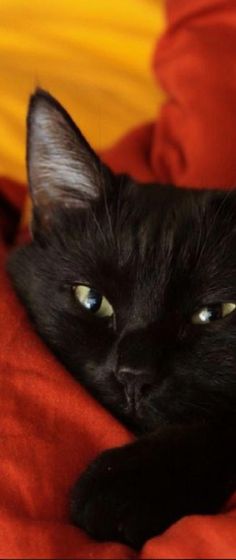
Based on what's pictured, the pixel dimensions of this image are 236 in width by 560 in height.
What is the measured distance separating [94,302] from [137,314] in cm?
8

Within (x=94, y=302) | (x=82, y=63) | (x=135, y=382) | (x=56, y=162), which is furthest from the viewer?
(x=82, y=63)

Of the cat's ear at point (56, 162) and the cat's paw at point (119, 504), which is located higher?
the cat's ear at point (56, 162)

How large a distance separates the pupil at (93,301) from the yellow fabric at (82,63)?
25.4 inches

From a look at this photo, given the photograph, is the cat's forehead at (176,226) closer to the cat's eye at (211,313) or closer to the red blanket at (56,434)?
the cat's eye at (211,313)

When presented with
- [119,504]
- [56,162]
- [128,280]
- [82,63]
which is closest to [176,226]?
[128,280]

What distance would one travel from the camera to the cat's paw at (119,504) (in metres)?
0.76

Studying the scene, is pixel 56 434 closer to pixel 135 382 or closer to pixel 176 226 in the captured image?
pixel 135 382

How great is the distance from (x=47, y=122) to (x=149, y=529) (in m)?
0.57

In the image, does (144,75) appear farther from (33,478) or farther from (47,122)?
(33,478)

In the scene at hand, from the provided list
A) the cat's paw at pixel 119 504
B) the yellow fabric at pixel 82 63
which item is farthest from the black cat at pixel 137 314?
the yellow fabric at pixel 82 63

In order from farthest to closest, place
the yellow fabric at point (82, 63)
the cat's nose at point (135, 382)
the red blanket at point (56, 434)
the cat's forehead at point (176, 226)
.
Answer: the yellow fabric at point (82, 63), the cat's forehead at point (176, 226), the cat's nose at point (135, 382), the red blanket at point (56, 434)

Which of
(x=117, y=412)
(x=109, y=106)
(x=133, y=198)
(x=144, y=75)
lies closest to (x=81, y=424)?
(x=117, y=412)

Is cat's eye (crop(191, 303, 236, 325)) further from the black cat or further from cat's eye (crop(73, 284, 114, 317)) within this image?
cat's eye (crop(73, 284, 114, 317))

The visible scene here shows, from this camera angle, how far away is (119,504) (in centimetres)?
76
